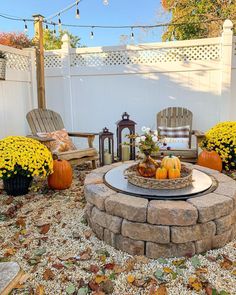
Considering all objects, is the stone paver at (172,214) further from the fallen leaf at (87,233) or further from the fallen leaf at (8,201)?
the fallen leaf at (8,201)

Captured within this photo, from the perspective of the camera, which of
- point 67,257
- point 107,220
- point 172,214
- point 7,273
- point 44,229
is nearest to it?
point 7,273

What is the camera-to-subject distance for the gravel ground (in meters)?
1.57

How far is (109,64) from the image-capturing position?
189 inches

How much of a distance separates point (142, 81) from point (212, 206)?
10.8ft

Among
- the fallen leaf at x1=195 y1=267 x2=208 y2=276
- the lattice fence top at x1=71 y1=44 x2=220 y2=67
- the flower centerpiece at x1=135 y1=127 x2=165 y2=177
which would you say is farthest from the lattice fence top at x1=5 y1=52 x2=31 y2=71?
the fallen leaf at x1=195 y1=267 x2=208 y2=276

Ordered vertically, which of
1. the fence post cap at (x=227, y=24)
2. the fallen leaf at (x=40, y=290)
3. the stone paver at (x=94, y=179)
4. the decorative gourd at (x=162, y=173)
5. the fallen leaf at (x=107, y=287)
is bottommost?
the fallen leaf at (x=40, y=290)

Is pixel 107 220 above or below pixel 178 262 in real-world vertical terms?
above

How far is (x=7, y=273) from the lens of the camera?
Answer: 5.49 ft

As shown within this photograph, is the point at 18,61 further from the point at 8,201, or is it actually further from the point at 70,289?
the point at 70,289

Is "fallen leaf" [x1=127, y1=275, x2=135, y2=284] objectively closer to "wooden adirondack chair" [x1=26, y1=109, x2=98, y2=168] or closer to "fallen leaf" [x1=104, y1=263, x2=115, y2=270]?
"fallen leaf" [x1=104, y1=263, x2=115, y2=270]

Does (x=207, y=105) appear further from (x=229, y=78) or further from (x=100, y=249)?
(x=100, y=249)

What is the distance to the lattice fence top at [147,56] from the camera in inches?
173

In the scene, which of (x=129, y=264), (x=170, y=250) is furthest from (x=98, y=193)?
(x=170, y=250)

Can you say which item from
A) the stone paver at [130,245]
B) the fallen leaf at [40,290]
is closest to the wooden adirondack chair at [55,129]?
the stone paver at [130,245]
